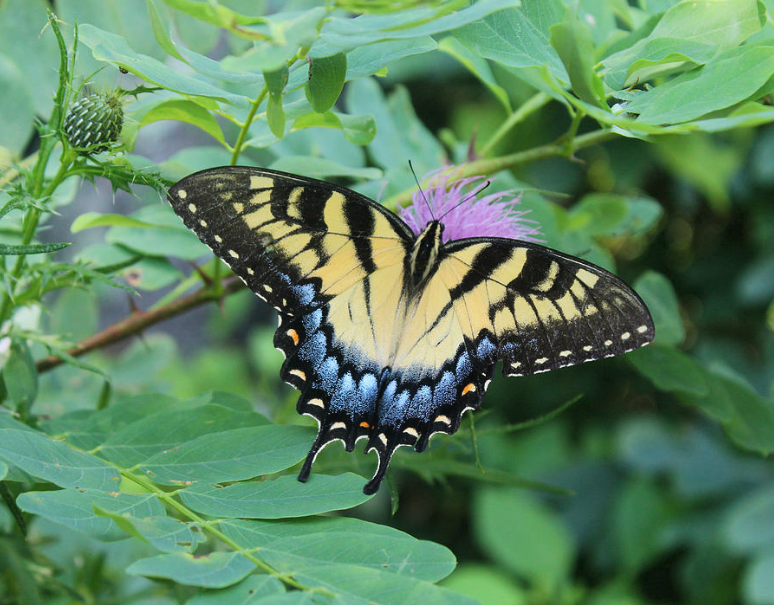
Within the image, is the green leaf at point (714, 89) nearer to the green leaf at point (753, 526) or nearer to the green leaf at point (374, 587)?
the green leaf at point (374, 587)

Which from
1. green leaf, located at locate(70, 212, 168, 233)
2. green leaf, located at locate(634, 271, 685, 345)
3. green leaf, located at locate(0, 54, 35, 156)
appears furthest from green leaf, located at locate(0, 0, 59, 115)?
green leaf, located at locate(634, 271, 685, 345)

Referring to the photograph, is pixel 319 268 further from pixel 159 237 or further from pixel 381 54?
pixel 381 54

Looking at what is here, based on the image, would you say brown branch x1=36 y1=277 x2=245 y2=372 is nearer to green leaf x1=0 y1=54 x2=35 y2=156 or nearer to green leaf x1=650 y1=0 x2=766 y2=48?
green leaf x1=0 y1=54 x2=35 y2=156

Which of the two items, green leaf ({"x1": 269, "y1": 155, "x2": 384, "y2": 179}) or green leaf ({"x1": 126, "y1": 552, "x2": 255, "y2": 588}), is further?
green leaf ({"x1": 269, "y1": 155, "x2": 384, "y2": 179})

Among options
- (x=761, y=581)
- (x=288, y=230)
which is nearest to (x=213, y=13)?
(x=288, y=230)

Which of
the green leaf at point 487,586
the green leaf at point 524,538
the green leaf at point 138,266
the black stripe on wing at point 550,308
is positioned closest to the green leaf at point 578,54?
the black stripe on wing at point 550,308

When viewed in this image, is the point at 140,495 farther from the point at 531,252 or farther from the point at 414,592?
the point at 531,252

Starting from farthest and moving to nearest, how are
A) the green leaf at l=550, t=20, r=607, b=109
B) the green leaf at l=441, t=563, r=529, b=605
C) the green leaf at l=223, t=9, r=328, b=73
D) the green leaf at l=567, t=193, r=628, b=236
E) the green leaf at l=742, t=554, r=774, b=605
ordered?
the green leaf at l=441, t=563, r=529, b=605
the green leaf at l=742, t=554, r=774, b=605
the green leaf at l=567, t=193, r=628, b=236
the green leaf at l=550, t=20, r=607, b=109
the green leaf at l=223, t=9, r=328, b=73
